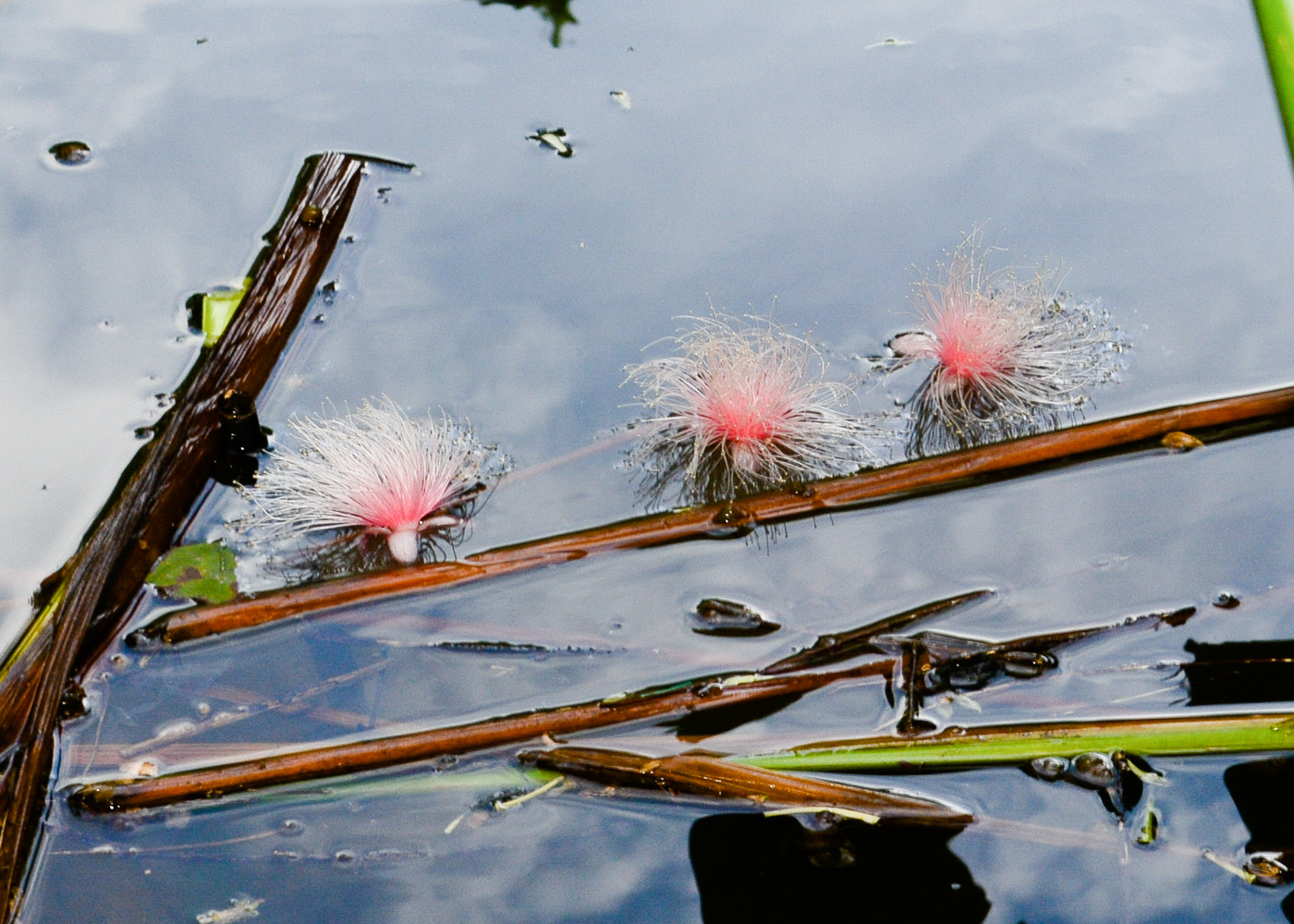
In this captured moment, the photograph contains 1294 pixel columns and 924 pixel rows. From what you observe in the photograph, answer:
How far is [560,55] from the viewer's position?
311cm

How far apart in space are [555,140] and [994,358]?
4.14ft

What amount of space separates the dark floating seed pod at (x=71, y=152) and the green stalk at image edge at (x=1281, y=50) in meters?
2.56

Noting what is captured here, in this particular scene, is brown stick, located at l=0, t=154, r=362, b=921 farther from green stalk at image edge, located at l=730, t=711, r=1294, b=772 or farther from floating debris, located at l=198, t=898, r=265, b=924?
green stalk at image edge, located at l=730, t=711, r=1294, b=772

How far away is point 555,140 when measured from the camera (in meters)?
2.86

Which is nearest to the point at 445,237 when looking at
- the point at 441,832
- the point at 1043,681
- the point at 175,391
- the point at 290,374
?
the point at 290,374

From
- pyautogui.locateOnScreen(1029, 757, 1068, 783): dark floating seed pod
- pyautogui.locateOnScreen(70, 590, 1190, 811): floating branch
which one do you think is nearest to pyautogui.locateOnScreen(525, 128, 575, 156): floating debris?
pyautogui.locateOnScreen(70, 590, 1190, 811): floating branch

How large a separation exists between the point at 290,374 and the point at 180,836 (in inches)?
40.4

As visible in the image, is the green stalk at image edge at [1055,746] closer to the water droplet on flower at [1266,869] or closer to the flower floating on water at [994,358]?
the water droplet on flower at [1266,869]

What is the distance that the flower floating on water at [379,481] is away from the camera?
6.61 ft

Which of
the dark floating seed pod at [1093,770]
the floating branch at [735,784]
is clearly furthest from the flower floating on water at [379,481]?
the dark floating seed pod at [1093,770]

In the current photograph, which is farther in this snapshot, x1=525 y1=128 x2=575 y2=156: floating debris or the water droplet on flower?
x1=525 y1=128 x2=575 y2=156: floating debris

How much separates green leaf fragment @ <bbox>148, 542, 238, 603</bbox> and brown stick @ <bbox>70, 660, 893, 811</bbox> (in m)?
0.35

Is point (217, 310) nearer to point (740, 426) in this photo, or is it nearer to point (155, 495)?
point (155, 495)

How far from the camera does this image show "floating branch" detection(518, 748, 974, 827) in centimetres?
157
